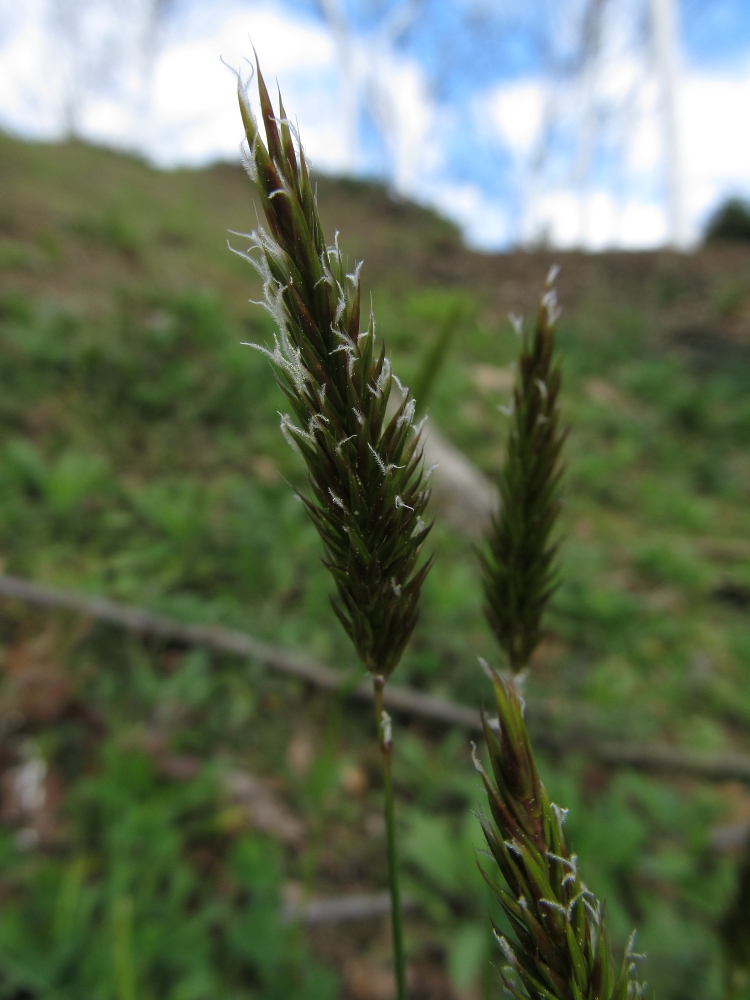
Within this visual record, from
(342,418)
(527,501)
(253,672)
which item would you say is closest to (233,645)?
(253,672)

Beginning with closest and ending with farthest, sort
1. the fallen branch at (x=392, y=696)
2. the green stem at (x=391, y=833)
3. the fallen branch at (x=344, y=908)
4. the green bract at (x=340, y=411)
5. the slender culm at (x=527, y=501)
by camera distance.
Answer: the green bract at (x=340, y=411)
the green stem at (x=391, y=833)
the slender culm at (x=527, y=501)
the fallen branch at (x=344, y=908)
the fallen branch at (x=392, y=696)

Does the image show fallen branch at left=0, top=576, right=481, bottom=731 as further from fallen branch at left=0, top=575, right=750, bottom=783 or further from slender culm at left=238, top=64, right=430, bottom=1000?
slender culm at left=238, top=64, right=430, bottom=1000

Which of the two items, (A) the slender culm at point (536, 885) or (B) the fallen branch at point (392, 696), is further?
(B) the fallen branch at point (392, 696)

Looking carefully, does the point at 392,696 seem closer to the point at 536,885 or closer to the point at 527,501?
the point at 527,501

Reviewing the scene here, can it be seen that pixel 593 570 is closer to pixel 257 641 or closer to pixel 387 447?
pixel 257 641

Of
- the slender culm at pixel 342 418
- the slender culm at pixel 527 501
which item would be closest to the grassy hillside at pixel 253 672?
the slender culm at pixel 527 501

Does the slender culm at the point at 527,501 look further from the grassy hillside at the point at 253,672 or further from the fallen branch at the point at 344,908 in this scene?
the fallen branch at the point at 344,908

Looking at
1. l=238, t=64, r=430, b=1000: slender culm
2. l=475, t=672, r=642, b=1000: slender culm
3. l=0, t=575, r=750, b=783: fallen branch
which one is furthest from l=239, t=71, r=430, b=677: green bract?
l=0, t=575, r=750, b=783: fallen branch
